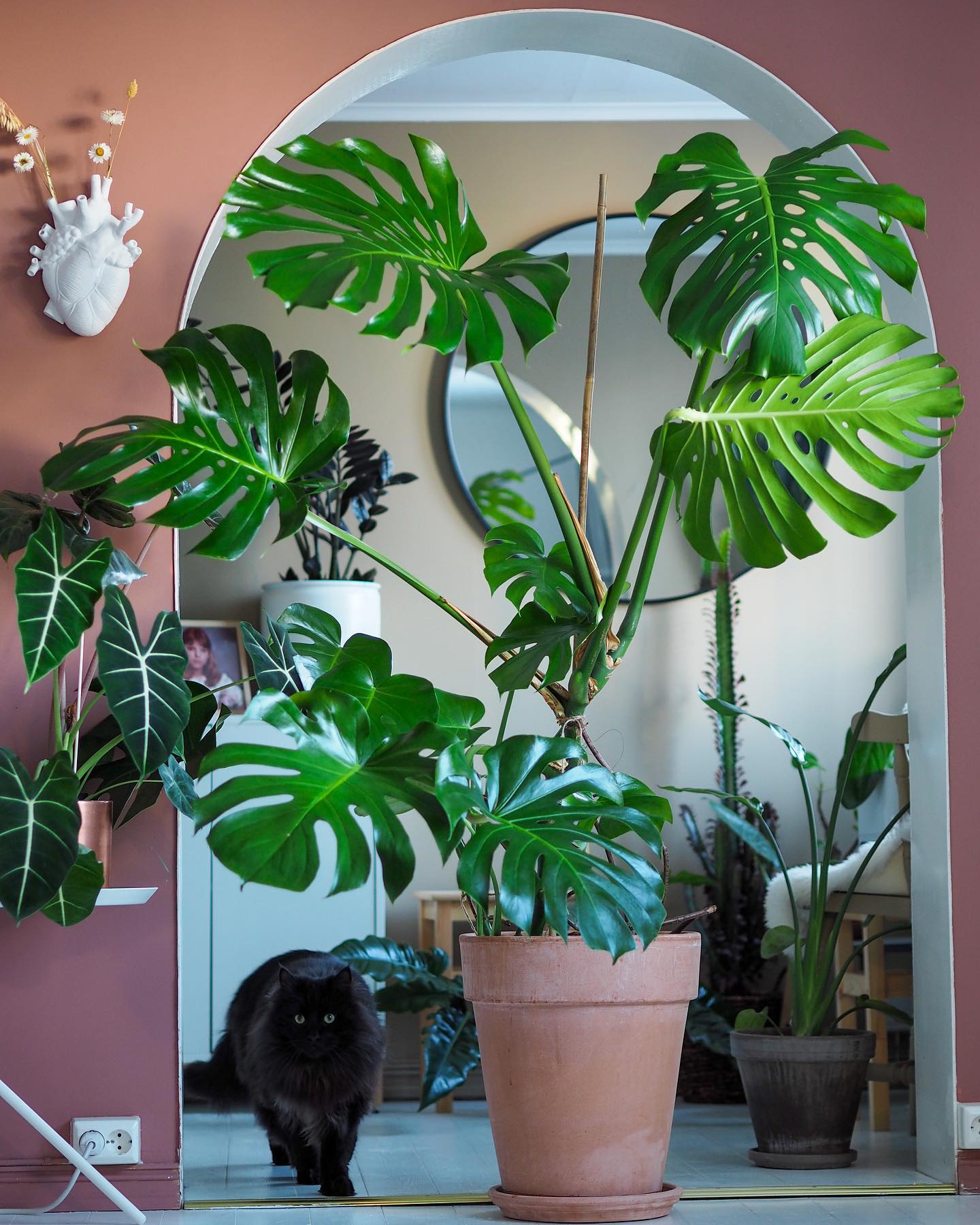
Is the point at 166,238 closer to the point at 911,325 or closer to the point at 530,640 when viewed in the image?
the point at 530,640

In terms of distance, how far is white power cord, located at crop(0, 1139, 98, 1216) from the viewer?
2158mm

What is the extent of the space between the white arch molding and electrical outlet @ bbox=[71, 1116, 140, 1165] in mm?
Answer: 1404

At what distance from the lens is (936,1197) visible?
237 cm

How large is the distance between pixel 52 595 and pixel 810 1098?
1780mm

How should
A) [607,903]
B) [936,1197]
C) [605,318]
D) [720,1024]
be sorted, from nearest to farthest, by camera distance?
[607,903] < [936,1197] < [720,1024] < [605,318]

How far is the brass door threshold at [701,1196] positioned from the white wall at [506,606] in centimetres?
147

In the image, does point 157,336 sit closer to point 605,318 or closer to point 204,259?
point 204,259

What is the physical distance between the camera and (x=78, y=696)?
2.21 meters

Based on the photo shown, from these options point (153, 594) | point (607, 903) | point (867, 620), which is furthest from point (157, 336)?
point (867, 620)

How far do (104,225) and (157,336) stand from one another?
210mm

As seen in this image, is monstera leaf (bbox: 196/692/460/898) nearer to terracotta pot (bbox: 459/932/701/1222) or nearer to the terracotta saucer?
terracotta pot (bbox: 459/932/701/1222)

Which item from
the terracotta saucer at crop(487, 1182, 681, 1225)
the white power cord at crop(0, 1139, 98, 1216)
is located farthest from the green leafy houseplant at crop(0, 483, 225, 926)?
the terracotta saucer at crop(487, 1182, 681, 1225)

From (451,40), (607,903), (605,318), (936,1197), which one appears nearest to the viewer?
(607,903)

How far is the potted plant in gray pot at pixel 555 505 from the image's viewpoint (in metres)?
1.95
